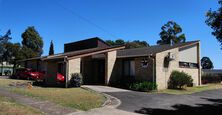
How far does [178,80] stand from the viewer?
25422 millimetres

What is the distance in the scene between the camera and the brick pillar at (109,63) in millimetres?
26653

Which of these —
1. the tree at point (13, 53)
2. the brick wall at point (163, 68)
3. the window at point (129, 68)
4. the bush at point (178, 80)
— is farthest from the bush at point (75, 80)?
the tree at point (13, 53)

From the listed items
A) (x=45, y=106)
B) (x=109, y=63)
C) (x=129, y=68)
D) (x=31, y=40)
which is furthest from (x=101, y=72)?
(x=31, y=40)

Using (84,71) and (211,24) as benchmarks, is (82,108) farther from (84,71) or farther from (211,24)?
(84,71)

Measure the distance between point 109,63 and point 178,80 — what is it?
6541 millimetres

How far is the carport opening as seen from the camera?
95.6ft

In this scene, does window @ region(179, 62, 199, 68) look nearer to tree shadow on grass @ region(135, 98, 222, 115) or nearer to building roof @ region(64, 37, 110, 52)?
building roof @ region(64, 37, 110, 52)

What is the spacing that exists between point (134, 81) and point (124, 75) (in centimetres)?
238

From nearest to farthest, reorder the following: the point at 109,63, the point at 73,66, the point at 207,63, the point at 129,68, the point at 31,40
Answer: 1. the point at 73,66
2. the point at 109,63
3. the point at 129,68
4. the point at 31,40
5. the point at 207,63

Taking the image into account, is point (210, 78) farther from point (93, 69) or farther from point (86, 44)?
point (86, 44)

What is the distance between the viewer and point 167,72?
25859mm

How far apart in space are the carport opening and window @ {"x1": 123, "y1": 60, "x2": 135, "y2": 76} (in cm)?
256

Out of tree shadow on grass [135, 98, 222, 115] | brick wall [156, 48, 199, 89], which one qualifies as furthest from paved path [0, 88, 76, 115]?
brick wall [156, 48, 199, 89]

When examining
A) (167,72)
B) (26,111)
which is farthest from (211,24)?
(167,72)
